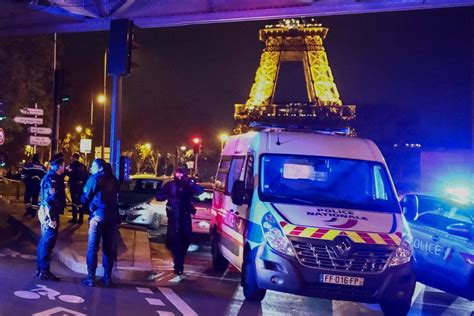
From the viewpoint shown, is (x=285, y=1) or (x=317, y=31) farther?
(x=317, y=31)

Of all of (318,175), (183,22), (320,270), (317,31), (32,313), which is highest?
(317,31)

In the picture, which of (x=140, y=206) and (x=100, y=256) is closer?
(x=100, y=256)

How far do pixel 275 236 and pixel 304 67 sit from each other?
261 feet

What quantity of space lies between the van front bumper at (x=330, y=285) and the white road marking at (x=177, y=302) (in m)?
1.01

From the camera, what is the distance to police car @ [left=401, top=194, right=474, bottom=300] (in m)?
8.32

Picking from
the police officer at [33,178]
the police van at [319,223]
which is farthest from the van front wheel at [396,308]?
the police officer at [33,178]

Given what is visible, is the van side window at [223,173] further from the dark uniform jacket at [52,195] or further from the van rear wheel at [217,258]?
the dark uniform jacket at [52,195]

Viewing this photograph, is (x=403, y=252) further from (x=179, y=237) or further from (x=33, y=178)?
(x=33, y=178)

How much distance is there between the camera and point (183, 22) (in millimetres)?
12062

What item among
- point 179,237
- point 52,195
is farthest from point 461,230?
point 52,195

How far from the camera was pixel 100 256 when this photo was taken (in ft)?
31.9

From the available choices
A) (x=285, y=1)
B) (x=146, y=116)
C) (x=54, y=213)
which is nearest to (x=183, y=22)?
(x=285, y=1)

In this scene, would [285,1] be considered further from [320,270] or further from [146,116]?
[146,116]

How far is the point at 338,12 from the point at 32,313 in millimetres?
7431
